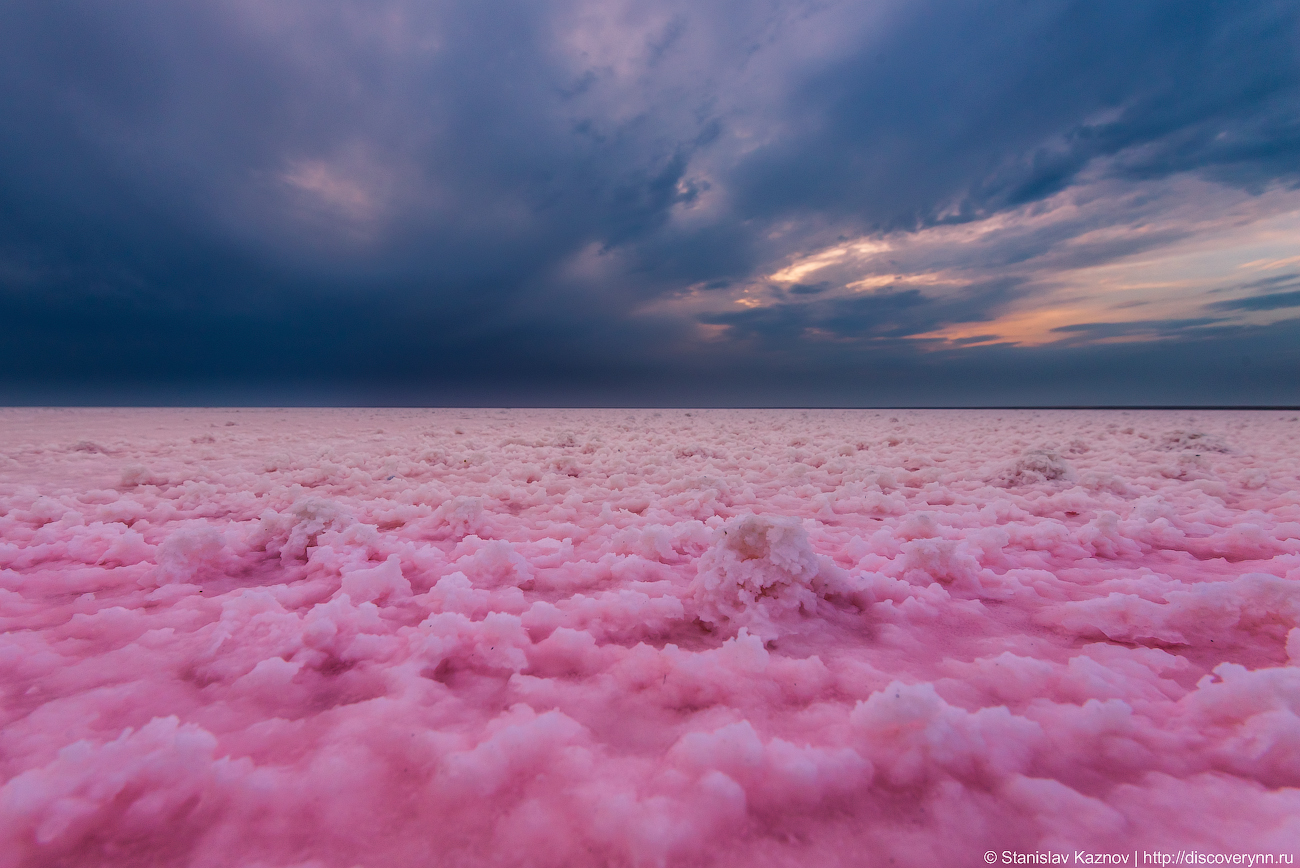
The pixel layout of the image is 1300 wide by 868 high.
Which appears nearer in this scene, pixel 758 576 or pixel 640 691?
pixel 640 691

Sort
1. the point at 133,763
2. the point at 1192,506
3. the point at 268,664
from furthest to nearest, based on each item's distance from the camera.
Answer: the point at 1192,506 < the point at 268,664 < the point at 133,763

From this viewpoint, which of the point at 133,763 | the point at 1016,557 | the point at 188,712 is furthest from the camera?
the point at 1016,557

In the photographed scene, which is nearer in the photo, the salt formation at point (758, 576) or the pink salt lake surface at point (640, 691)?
the pink salt lake surface at point (640, 691)

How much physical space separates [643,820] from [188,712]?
1.48 metres

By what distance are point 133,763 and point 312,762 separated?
1.33ft

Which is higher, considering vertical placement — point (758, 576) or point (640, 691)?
point (758, 576)

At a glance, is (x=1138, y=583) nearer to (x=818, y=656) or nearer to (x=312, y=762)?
(x=818, y=656)

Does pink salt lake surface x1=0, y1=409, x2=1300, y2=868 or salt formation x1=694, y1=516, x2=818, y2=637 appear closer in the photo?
pink salt lake surface x1=0, y1=409, x2=1300, y2=868

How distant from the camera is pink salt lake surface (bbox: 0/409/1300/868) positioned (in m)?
1.10

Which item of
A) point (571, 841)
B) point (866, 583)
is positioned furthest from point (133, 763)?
point (866, 583)

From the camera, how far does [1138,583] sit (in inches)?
92.6

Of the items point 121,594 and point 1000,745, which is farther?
point 121,594

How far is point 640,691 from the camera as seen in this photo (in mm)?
1667

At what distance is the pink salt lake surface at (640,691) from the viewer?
1.10 m
